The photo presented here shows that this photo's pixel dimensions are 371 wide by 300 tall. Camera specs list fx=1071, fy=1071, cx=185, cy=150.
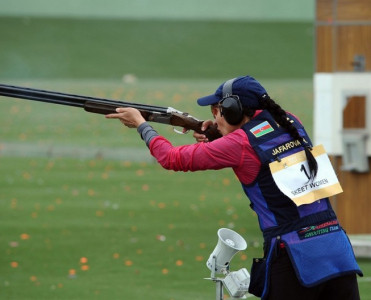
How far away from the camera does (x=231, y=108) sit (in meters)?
5.70

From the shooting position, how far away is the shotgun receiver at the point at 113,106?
6438 mm

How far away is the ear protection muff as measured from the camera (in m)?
5.70

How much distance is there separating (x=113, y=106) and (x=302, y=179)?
1384mm

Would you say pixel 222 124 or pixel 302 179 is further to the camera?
pixel 222 124

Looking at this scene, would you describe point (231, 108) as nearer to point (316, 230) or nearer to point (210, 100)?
point (210, 100)

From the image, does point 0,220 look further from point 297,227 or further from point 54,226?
point 297,227

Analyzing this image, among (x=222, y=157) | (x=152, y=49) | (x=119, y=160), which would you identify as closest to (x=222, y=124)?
(x=222, y=157)

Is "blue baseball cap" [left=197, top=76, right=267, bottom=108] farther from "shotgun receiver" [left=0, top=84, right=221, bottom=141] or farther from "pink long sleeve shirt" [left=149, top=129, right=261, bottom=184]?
"shotgun receiver" [left=0, top=84, right=221, bottom=141]

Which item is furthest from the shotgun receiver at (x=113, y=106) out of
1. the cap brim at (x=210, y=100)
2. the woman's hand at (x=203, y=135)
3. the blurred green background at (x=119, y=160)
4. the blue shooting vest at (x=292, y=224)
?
the blurred green background at (x=119, y=160)

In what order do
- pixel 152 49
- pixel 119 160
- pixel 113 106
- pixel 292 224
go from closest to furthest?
1. pixel 292 224
2. pixel 113 106
3. pixel 119 160
4. pixel 152 49

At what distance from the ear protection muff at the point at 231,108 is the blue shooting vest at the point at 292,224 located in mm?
71

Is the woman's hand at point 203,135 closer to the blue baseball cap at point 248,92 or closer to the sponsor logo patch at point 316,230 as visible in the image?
the blue baseball cap at point 248,92

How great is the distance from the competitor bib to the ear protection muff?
326mm

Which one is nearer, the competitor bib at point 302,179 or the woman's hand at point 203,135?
the competitor bib at point 302,179
